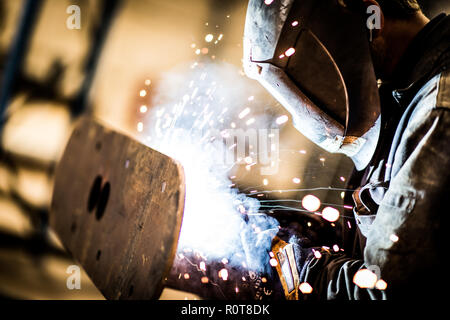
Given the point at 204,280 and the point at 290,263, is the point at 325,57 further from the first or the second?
the point at 204,280

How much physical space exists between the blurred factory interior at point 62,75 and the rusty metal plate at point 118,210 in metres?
2.08

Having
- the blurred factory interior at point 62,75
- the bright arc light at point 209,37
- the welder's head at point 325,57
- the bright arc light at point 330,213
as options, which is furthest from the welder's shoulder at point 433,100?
the bright arc light at point 209,37

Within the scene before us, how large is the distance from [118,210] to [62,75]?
340cm

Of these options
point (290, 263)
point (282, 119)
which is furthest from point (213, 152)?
point (290, 263)

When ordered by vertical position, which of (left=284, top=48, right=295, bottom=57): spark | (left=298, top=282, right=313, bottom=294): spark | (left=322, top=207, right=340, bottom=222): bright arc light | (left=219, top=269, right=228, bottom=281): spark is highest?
(left=284, top=48, right=295, bottom=57): spark

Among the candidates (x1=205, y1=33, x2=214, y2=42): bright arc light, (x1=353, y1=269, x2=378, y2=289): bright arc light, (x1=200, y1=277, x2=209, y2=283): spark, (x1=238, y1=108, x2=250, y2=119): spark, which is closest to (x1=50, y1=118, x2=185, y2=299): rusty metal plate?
(x1=200, y1=277, x2=209, y2=283): spark

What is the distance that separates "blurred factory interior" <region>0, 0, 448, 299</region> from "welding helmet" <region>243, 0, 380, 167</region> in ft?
5.93

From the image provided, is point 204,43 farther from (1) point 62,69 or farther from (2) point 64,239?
(2) point 64,239

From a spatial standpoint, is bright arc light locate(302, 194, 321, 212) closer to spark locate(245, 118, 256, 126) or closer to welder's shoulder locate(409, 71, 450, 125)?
spark locate(245, 118, 256, 126)

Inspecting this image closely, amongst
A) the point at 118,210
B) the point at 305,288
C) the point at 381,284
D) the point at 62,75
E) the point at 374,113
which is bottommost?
the point at 305,288

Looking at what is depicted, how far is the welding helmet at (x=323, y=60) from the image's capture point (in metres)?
1.34

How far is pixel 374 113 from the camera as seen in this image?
1370 millimetres

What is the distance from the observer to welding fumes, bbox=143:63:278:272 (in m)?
1.92

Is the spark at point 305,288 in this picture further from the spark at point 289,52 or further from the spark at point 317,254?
the spark at point 289,52
